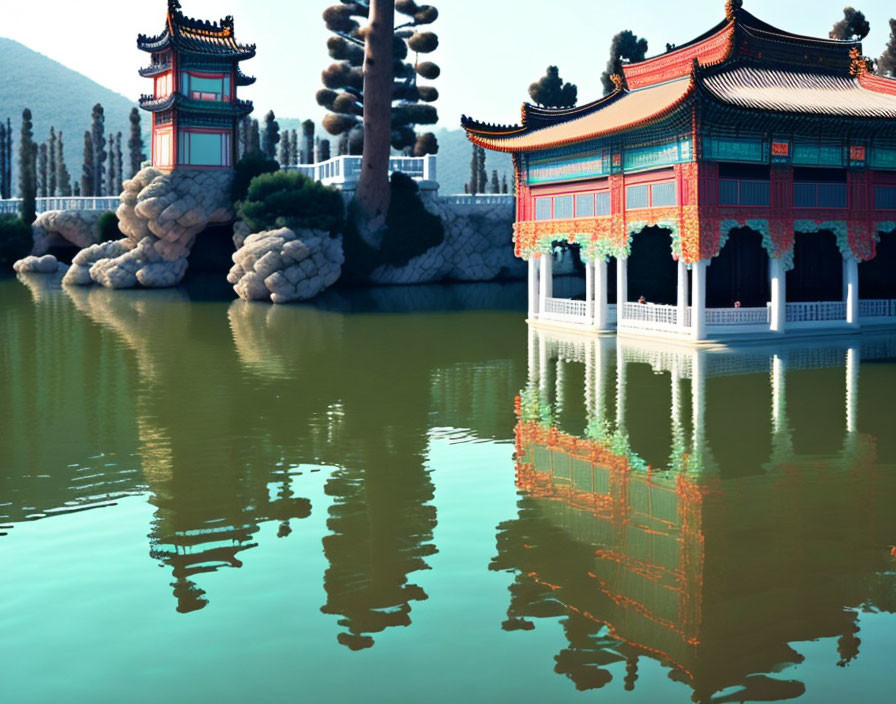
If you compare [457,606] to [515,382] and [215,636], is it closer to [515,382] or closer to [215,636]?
[215,636]

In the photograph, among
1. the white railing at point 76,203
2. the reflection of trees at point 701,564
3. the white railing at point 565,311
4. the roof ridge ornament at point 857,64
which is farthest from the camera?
the white railing at point 76,203

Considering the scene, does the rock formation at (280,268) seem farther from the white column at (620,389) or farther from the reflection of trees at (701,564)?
the reflection of trees at (701,564)

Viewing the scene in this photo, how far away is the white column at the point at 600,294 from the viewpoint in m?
30.7

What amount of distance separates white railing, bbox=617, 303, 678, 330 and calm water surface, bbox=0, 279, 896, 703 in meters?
6.55

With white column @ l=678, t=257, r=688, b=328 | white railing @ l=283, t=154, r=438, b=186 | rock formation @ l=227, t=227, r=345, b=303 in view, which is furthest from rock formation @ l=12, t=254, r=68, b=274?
white column @ l=678, t=257, r=688, b=328

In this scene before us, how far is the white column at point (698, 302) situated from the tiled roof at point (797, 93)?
4004 millimetres

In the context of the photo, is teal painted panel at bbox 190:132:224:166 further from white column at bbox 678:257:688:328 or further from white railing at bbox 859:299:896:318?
white railing at bbox 859:299:896:318

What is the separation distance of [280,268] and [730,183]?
21752 millimetres

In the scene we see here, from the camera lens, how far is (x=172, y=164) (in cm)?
5384

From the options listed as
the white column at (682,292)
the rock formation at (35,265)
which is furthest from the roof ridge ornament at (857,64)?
the rock formation at (35,265)

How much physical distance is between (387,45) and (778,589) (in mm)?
44441

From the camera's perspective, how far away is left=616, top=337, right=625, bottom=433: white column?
16938 millimetres

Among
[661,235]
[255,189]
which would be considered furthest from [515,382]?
[255,189]

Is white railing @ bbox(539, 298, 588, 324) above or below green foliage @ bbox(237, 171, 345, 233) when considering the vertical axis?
below
